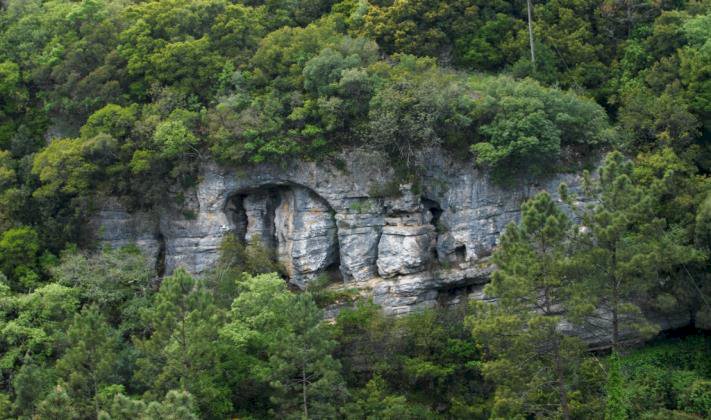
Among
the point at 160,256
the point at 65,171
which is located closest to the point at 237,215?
the point at 160,256

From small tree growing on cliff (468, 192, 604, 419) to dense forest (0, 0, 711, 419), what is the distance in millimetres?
88

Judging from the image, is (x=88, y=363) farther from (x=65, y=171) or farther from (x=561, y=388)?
(x=561, y=388)

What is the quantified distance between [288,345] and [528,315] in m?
6.78

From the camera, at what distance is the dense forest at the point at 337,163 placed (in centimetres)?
2866

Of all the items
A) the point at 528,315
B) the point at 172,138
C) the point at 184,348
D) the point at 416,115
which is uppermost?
the point at 416,115

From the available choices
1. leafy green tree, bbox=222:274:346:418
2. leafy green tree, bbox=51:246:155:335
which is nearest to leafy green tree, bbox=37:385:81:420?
leafy green tree, bbox=51:246:155:335

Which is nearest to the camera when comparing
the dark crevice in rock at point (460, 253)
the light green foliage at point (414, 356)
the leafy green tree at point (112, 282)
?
the light green foliage at point (414, 356)

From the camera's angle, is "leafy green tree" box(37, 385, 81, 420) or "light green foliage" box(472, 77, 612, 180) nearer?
"leafy green tree" box(37, 385, 81, 420)

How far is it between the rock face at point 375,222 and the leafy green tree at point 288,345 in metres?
3.71

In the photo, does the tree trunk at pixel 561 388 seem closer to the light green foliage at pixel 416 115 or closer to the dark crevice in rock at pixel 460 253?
the dark crevice in rock at pixel 460 253

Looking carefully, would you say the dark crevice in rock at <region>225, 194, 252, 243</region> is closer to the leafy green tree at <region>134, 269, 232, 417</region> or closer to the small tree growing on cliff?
the leafy green tree at <region>134, 269, 232, 417</region>

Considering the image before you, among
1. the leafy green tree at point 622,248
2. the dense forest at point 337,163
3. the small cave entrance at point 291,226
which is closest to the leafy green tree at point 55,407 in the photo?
the dense forest at point 337,163

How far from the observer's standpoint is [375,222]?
3412cm

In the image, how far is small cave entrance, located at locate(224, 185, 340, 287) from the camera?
34469 mm
